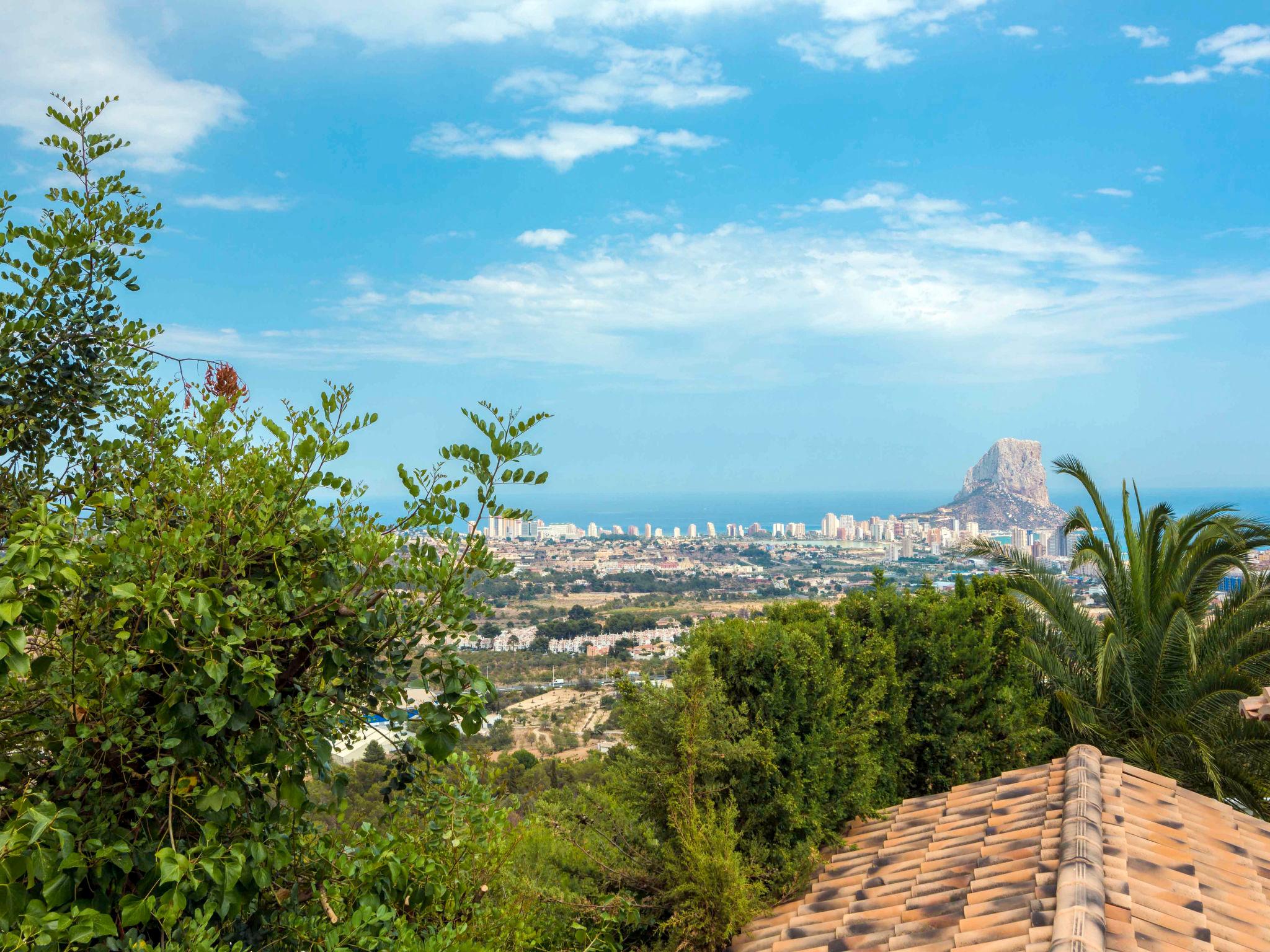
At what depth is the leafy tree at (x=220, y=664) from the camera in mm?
1620

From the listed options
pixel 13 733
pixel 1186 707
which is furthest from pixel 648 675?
pixel 1186 707

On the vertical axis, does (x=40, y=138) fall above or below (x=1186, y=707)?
above

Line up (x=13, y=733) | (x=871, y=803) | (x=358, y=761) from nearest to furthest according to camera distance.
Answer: (x=13, y=733)
(x=358, y=761)
(x=871, y=803)

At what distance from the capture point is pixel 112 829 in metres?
1.78

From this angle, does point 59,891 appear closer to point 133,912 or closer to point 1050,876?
point 133,912

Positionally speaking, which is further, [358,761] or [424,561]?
[358,761]

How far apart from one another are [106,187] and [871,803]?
6921mm

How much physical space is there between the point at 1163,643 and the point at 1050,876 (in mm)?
6984

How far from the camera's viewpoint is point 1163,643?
31.1 ft

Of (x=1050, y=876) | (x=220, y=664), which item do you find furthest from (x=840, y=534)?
(x=220, y=664)

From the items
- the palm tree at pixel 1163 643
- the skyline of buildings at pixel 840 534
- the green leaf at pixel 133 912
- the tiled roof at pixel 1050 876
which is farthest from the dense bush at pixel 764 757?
the skyline of buildings at pixel 840 534

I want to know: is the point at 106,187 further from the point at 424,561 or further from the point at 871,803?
the point at 871,803

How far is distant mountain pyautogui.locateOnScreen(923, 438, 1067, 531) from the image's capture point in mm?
53812

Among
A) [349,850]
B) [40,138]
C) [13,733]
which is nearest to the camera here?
[13,733]
